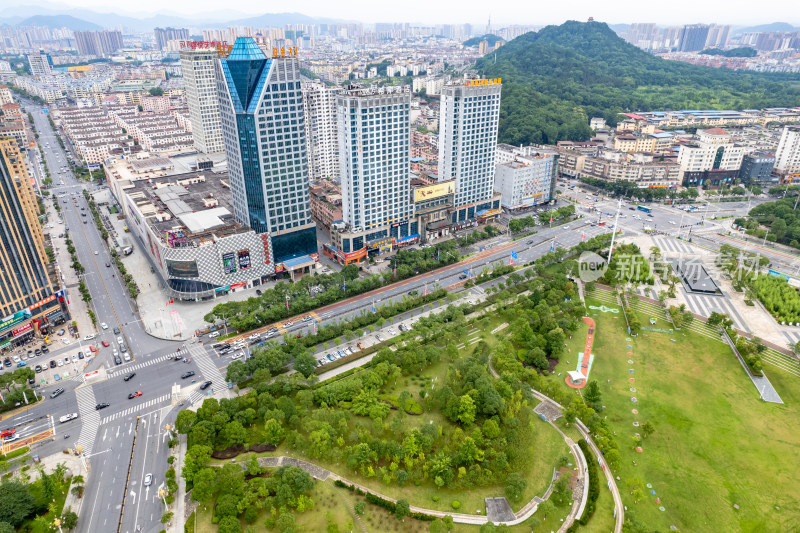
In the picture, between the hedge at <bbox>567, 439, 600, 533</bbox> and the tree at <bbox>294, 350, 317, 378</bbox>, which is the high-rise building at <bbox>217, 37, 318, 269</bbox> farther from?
the hedge at <bbox>567, 439, 600, 533</bbox>

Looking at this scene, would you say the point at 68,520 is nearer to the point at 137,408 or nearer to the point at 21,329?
the point at 137,408

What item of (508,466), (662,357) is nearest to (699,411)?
(662,357)

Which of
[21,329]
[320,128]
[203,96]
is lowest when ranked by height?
[21,329]

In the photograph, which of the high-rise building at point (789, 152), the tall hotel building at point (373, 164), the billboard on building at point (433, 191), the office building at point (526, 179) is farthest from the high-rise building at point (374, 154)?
the high-rise building at point (789, 152)

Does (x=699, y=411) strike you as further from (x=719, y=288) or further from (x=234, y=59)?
(x=234, y=59)

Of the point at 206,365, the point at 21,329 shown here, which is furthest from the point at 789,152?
the point at 21,329

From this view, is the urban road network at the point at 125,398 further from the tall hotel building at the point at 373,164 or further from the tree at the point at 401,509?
the tree at the point at 401,509

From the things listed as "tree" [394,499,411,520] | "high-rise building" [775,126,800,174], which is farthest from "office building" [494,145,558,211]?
"tree" [394,499,411,520]
